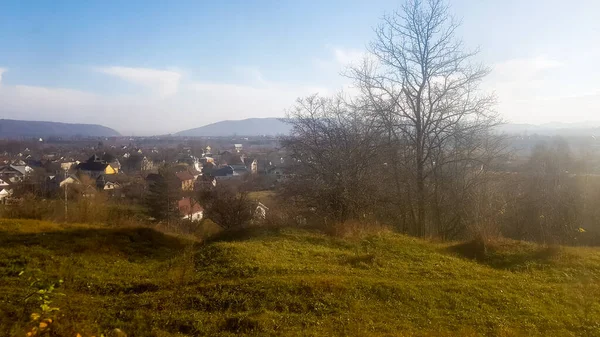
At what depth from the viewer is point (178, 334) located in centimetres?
529

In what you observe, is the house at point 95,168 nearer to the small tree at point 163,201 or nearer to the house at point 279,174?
the house at point 279,174

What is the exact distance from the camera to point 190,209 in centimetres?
2469

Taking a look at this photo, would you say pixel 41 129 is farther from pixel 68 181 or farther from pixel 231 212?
pixel 231 212

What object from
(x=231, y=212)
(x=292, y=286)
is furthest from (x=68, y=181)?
(x=292, y=286)

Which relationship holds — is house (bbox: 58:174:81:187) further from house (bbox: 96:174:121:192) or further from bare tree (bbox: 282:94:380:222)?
bare tree (bbox: 282:94:380:222)

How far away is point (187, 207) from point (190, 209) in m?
0.30

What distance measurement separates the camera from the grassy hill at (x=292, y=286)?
5.66 meters

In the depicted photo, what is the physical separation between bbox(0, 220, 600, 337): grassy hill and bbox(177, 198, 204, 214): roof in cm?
1409

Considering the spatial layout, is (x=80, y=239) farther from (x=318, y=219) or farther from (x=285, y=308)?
(x=318, y=219)

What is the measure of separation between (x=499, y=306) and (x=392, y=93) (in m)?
8.48

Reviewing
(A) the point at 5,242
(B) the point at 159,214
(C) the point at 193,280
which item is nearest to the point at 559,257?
(C) the point at 193,280

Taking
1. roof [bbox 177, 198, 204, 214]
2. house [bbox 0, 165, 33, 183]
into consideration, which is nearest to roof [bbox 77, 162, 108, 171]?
house [bbox 0, 165, 33, 183]

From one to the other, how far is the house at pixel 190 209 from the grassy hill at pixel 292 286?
13868mm

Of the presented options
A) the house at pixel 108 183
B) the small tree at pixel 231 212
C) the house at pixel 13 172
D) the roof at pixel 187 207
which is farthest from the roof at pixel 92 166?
the small tree at pixel 231 212
